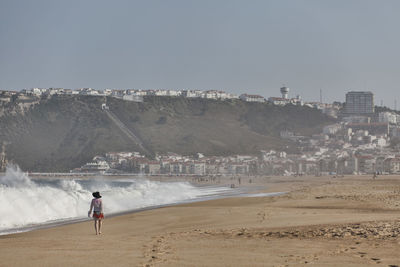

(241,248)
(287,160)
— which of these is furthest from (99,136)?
(241,248)

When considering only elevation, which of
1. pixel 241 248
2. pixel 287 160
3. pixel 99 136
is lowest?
pixel 241 248

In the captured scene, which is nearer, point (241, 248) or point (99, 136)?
point (241, 248)

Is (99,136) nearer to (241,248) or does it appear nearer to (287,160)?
(287,160)

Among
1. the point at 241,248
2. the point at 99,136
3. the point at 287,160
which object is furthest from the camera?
the point at 99,136

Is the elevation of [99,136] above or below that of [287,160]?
above

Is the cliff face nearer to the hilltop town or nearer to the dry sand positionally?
the hilltop town

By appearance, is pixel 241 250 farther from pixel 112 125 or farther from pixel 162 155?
pixel 112 125

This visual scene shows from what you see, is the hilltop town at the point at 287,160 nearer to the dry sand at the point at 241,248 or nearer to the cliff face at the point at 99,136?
the cliff face at the point at 99,136

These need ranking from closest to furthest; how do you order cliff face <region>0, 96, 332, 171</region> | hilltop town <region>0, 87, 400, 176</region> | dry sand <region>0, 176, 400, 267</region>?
dry sand <region>0, 176, 400, 267</region> < hilltop town <region>0, 87, 400, 176</region> < cliff face <region>0, 96, 332, 171</region>

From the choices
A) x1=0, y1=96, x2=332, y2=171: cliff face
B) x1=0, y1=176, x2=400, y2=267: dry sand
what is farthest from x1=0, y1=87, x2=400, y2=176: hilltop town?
x1=0, y1=176, x2=400, y2=267: dry sand

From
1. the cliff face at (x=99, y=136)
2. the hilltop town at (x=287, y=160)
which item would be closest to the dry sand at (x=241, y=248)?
the hilltop town at (x=287, y=160)

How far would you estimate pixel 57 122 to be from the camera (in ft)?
630

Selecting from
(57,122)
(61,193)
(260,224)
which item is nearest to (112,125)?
(57,122)

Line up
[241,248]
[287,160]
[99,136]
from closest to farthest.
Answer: [241,248], [287,160], [99,136]
